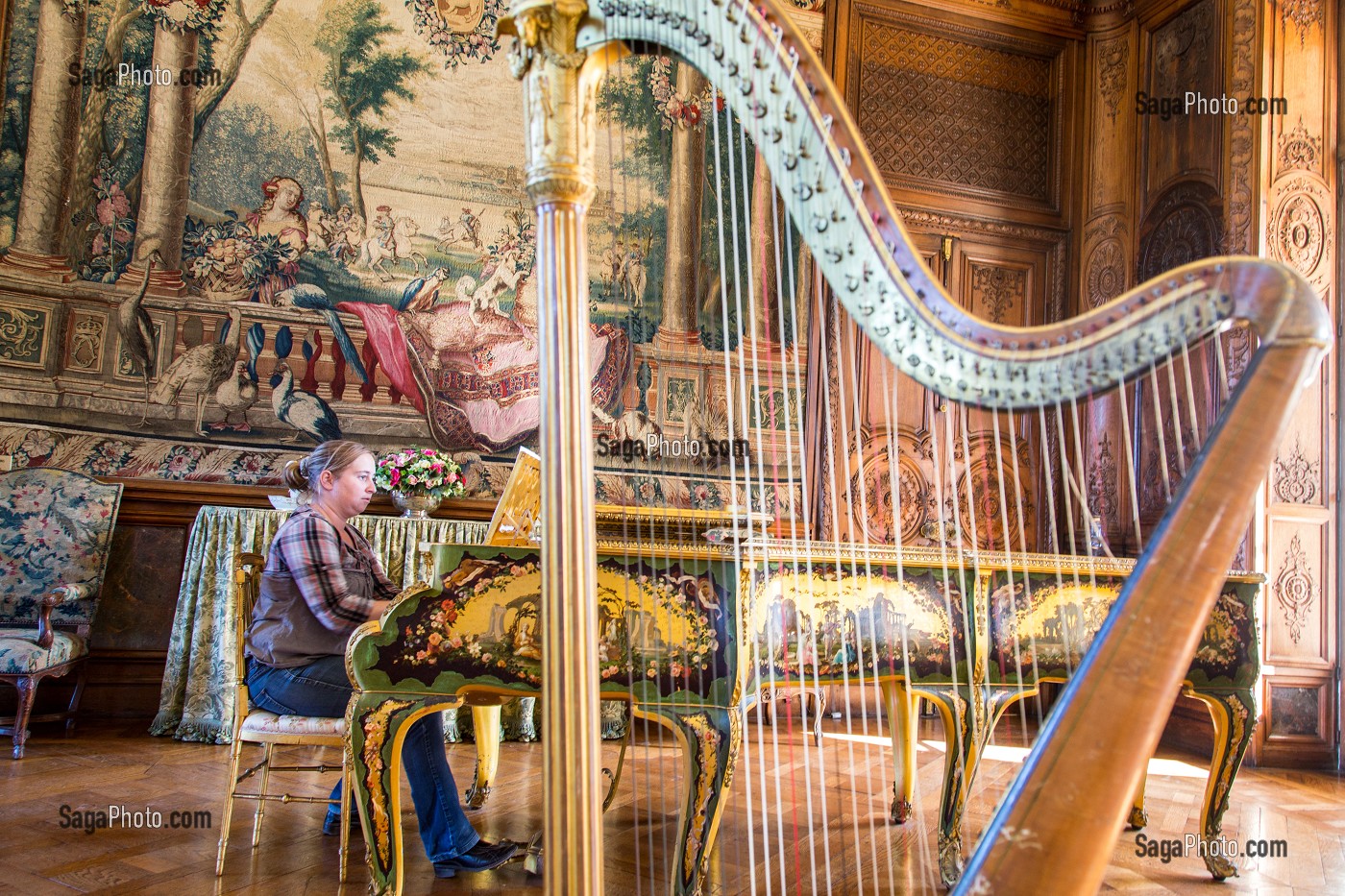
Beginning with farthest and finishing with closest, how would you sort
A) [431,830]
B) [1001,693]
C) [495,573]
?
[1001,693]
[431,830]
[495,573]

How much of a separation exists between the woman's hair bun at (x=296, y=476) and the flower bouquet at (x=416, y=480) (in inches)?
70.2

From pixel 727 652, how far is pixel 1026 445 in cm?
440

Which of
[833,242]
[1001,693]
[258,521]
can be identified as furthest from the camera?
[258,521]

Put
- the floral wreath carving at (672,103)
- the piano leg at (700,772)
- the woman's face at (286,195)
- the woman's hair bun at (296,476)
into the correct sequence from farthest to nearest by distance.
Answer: the floral wreath carving at (672,103) < the woman's face at (286,195) < the woman's hair bun at (296,476) < the piano leg at (700,772)

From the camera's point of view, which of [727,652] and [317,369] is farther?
[317,369]

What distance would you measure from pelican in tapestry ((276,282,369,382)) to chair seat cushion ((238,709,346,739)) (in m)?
2.71

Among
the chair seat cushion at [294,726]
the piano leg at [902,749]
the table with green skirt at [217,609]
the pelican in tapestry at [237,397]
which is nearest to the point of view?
the chair seat cushion at [294,726]

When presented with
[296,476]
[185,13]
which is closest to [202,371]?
[185,13]

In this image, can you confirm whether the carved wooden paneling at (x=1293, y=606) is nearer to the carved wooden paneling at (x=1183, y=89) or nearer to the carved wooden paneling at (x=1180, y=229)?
the carved wooden paneling at (x=1180, y=229)

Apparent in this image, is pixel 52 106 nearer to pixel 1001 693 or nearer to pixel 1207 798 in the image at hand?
pixel 1001 693

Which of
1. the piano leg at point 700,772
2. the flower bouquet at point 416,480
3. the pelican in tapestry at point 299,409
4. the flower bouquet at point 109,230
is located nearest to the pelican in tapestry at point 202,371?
the pelican in tapestry at point 299,409

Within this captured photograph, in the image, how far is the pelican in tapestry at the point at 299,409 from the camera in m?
4.93

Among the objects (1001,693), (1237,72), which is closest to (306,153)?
(1001,693)

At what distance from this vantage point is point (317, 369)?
5000 millimetres
